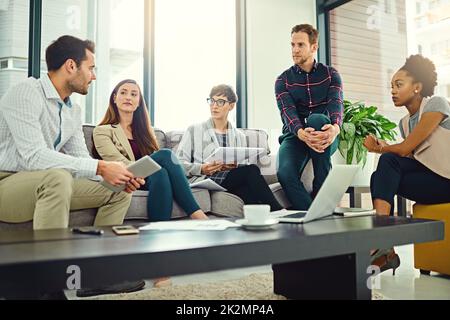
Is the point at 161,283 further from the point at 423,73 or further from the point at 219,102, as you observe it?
the point at 423,73

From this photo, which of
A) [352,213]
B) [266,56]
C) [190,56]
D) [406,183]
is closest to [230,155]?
[406,183]

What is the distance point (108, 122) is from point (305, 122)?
1149 mm

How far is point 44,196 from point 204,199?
99 cm

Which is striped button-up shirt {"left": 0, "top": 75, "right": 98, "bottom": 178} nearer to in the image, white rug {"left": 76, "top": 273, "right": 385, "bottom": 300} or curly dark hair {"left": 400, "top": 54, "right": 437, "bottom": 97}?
white rug {"left": 76, "top": 273, "right": 385, "bottom": 300}

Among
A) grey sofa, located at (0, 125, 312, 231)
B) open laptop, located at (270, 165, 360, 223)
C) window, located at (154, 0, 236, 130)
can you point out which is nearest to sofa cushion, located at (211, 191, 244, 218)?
grey sofa, located at (0, 125, 312, 231)

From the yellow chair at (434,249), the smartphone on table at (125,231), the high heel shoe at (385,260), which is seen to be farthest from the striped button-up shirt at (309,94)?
the smartphone on table at (125,231)

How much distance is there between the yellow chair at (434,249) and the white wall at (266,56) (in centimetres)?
214

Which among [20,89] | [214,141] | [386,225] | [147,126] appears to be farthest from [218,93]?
[386,225]

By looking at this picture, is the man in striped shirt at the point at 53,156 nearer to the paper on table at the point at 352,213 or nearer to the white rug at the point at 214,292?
the white rug at the point at 214,292

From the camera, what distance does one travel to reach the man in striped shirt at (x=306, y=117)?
7.72 feet

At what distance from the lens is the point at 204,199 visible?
7.89 ft

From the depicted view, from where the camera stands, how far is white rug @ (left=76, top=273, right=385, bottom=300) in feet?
5.14

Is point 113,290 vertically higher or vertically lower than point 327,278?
lower

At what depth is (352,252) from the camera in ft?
3.49
